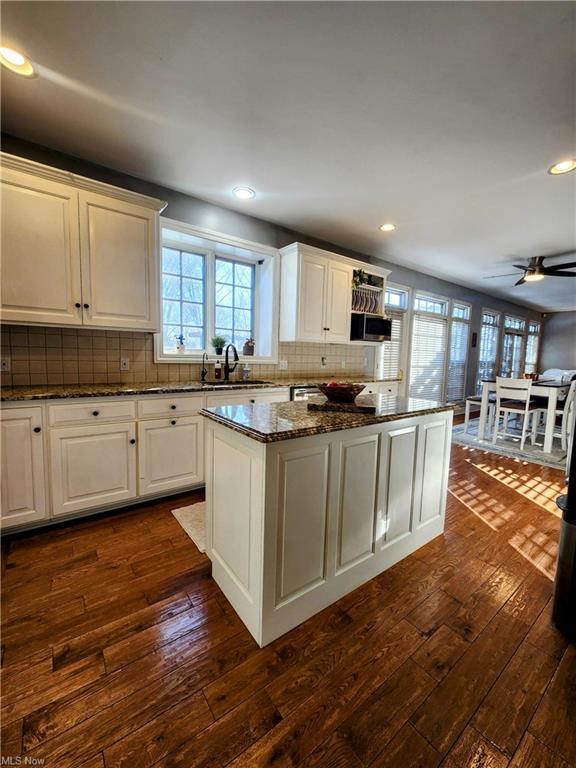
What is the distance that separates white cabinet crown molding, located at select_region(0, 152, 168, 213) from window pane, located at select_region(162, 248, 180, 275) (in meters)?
0.61

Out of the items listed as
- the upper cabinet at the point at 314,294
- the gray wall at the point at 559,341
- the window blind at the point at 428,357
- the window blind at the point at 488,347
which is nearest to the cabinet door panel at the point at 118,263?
the upper cabinet at the point at 314,294

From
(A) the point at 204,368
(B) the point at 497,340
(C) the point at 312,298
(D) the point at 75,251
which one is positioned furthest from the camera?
(B) the point at 497,340

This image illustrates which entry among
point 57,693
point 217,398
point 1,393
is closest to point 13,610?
point 57,693

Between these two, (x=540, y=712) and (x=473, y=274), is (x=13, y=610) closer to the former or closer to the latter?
(x=540, y=712)

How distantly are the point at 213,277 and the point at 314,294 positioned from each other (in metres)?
1.15

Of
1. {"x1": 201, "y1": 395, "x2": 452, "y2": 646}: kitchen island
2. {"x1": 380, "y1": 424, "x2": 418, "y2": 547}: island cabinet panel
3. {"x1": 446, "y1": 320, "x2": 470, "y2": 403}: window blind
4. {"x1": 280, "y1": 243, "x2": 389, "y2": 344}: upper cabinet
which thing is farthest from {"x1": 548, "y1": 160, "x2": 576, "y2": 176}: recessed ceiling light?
{"x1": 446, "y1": 320, "x2": 470, "y2": 403}: window blind

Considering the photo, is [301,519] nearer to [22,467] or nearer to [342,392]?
[342,392]

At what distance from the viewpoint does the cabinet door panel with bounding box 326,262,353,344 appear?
389 cm

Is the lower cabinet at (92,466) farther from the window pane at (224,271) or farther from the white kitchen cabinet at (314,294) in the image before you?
the white kitchen cabinet at (314,294)

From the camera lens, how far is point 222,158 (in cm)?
245

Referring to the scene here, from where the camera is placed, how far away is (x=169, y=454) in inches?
103

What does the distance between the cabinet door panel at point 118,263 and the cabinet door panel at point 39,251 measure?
0.07 meters

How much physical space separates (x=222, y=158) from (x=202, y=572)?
9.47ft

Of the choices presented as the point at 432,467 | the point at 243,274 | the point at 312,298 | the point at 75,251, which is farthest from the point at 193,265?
the point at 432,467
